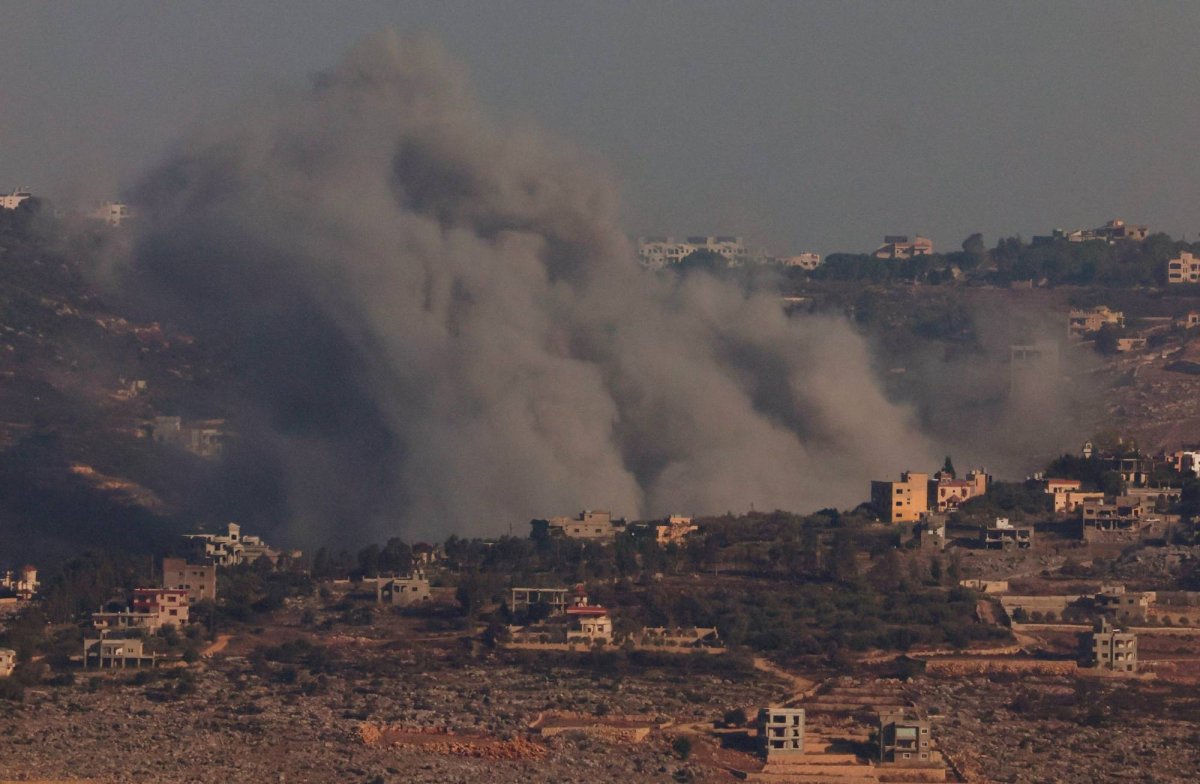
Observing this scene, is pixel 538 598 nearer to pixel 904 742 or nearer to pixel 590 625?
pixel 590 625

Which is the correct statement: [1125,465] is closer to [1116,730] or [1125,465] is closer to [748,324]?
[748,324]

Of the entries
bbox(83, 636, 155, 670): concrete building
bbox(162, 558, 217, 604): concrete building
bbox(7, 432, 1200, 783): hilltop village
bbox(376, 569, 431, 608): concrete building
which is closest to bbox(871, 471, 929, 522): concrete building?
bbox(7, 432, 1200, 783): hilltop village

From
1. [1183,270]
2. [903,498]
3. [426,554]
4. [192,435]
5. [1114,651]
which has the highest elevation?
[1183,270]

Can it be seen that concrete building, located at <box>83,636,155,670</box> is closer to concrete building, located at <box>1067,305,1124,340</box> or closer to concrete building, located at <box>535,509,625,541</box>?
concrete building, located at <box>535,509,625,541</box>

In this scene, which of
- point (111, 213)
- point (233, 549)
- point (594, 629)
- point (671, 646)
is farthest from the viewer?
point (111, 213)

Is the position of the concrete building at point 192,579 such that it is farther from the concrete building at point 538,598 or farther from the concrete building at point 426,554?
the concrete building at point 538,598

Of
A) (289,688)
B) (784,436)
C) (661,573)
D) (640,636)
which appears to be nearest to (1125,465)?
(784,436)

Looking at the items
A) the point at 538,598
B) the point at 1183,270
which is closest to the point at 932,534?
the point at 538,598
